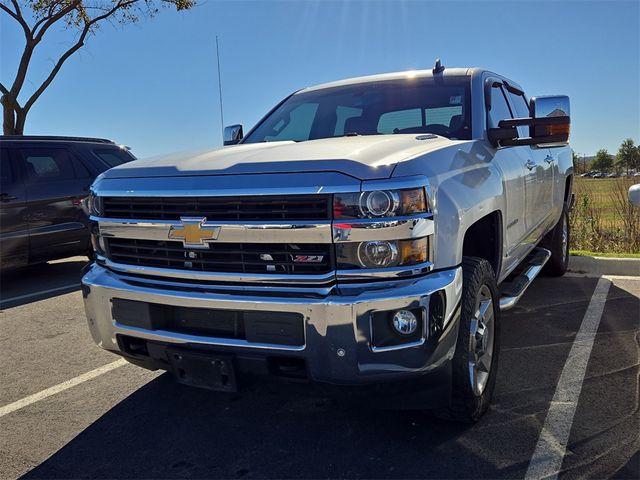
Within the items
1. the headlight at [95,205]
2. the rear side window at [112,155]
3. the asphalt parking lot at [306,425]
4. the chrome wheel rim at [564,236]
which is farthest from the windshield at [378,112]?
the rear side window at [112,155]

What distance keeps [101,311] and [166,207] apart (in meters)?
0.68

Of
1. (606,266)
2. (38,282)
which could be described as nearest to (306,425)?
(606,266)

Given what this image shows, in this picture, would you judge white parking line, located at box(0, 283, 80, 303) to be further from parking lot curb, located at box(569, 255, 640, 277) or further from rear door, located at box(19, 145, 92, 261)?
parking lot curb, located at box(569, 255, 640, 277)

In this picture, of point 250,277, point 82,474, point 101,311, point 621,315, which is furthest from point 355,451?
point 621,315

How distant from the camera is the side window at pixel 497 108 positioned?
3738 mm

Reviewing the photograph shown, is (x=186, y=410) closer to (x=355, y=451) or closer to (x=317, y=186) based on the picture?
(x=355, y=451)

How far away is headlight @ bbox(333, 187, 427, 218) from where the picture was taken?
86.6 inches

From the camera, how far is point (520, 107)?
5062 millimetres

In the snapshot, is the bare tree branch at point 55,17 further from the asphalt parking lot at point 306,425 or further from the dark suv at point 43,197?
the asphalt parking lot at point 306,425

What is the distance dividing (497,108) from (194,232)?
2601mm

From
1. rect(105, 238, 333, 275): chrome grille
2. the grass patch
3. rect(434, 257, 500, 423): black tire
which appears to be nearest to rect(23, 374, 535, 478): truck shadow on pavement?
rect(434, 257, 500, 423): black tire

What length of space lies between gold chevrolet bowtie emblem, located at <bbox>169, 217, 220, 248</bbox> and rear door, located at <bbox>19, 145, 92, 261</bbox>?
191 inches

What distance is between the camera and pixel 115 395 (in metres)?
3.33

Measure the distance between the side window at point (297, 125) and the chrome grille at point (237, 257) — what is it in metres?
1.52
